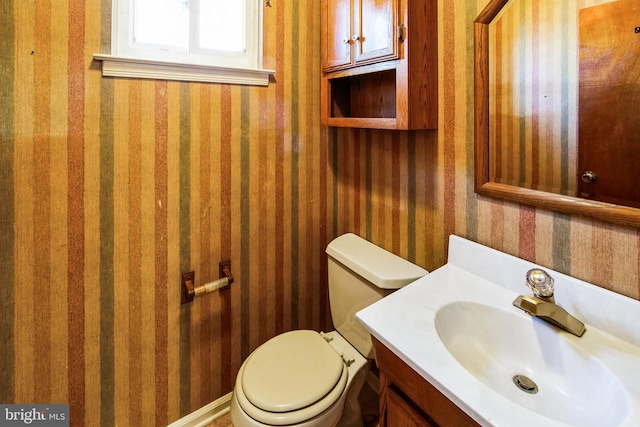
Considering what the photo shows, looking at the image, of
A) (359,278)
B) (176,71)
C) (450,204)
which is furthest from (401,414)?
(176,71)

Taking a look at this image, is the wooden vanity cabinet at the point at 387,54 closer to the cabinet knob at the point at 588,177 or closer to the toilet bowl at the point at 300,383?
the cabinet knob at the point at 588,177

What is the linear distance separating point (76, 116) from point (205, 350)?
107cm

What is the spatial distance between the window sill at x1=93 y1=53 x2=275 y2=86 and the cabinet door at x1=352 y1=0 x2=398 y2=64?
0.41 m

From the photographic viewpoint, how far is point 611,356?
76 centimetres

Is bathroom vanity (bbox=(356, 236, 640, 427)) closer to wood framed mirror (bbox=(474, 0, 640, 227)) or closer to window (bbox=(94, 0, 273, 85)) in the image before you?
wood framed mirror (bbox=(474, 0, 640, 227))

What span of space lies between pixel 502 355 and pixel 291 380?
0.71m

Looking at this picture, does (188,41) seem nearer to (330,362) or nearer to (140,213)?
(140,213)

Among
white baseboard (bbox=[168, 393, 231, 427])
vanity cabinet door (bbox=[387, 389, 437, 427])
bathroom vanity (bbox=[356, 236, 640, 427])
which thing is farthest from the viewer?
white baseboard (bbox=[168, 393, 231, 427])

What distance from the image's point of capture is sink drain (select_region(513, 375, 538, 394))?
2.72 ft

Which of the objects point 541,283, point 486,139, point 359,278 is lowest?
point 359,278

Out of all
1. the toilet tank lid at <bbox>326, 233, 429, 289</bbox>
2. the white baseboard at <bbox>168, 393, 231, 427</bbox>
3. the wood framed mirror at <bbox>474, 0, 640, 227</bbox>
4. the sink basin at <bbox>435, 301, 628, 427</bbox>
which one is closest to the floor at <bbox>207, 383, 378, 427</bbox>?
the white baseboard at <bbox>168, 393, 231, 427</bbox>

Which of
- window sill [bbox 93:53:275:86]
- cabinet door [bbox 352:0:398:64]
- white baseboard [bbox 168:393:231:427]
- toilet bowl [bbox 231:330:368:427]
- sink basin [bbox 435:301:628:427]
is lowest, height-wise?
white baseboard [bbox 168:393:231:427]

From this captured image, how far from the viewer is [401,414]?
0.85m

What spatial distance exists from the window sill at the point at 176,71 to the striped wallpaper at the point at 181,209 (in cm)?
3
